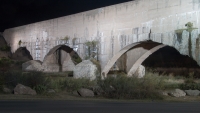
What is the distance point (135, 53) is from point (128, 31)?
380 cm

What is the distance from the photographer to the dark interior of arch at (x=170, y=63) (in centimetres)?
4000

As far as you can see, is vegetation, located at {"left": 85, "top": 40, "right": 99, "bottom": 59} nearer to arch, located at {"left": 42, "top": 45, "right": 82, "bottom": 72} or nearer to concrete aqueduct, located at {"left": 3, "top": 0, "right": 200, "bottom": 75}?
concrete aqueduct, located at {"left": 3, "top": 0, "right": 200, "bottom": 75}

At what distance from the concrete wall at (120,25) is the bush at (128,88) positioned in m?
4.96

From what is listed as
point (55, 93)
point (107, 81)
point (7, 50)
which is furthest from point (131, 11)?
point (7, 50)

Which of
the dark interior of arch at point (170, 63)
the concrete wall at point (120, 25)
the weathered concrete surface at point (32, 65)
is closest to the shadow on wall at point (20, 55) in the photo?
the weathered concrete surface at point (32, 65)

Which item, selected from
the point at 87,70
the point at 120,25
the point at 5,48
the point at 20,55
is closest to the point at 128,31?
the point at 120,25

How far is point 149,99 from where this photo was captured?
61.6 ft

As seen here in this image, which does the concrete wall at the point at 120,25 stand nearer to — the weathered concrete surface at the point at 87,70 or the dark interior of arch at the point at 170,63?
the weathered concrete surface at the point at 87,70

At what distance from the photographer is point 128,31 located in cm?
2741

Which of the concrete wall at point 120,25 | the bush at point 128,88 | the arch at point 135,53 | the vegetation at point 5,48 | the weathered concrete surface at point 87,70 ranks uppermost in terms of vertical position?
the concrete wall at point 120,25

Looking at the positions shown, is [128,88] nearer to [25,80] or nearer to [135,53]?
[25,80]

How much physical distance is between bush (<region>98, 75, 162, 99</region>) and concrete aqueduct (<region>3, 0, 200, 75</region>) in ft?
15.1

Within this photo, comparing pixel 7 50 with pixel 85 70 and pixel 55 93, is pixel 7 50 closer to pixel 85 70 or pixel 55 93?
pixel 85 70

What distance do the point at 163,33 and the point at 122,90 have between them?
7.18 m
